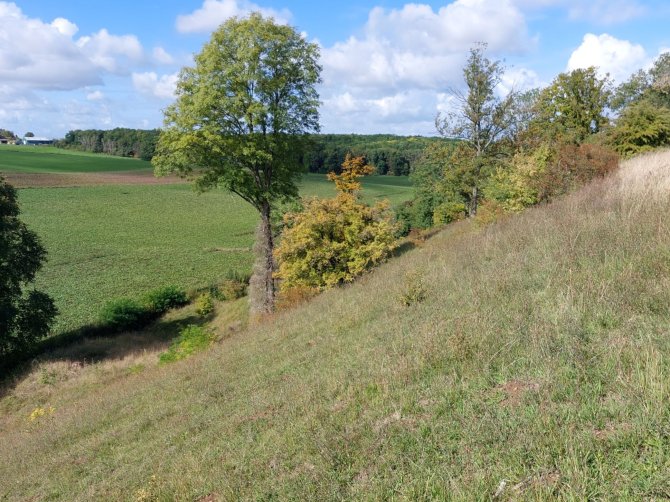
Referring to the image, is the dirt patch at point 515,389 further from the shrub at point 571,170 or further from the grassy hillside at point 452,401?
the shrub at point 571,170

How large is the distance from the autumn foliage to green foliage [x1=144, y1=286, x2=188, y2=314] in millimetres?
16053

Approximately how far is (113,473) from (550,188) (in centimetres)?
1688

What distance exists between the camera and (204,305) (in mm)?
31547

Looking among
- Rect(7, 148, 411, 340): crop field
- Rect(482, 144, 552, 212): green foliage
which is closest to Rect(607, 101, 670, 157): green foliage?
Rect(482, 144, 552, 212): green foliage

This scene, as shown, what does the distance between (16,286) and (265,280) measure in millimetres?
14025

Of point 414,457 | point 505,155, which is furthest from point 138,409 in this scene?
point 505,155

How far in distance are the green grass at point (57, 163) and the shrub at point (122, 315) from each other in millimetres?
76657

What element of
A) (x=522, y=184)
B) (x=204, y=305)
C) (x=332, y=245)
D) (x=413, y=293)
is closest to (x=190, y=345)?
(x=332, y=245)

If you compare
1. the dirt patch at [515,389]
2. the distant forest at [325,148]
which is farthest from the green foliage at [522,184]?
the distant forest at [325,148]

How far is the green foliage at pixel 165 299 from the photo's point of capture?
105ft

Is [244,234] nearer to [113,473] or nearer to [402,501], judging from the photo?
[113,473]

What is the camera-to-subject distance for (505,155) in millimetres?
25797

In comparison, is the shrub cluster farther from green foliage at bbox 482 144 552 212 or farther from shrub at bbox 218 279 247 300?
green foliage at bbox 482 144 552 212

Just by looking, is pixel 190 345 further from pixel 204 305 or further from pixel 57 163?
pixel 57 163
